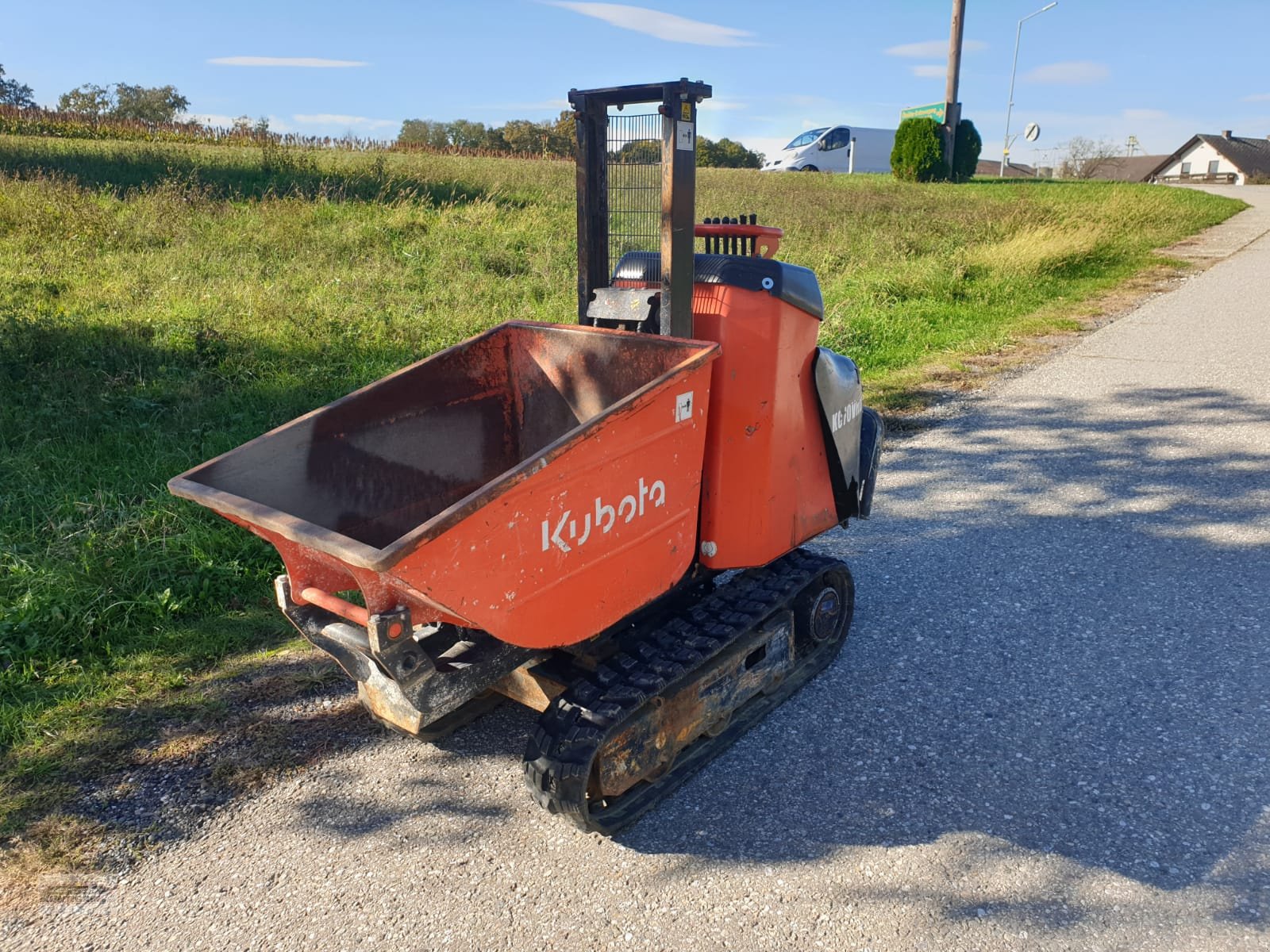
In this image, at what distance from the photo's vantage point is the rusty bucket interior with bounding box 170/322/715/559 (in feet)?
9.98

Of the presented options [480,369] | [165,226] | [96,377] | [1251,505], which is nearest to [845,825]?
[480,369]

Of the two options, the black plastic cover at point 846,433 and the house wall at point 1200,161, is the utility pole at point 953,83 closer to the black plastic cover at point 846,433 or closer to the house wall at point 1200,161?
the black plastic cover at point 846,433

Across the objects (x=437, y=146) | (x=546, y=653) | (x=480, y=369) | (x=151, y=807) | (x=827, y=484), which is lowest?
(x=151, y=807)

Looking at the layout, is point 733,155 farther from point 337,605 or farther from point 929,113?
point 337,605

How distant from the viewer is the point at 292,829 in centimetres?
284

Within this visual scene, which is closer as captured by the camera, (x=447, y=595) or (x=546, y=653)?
(x=447, y=595)

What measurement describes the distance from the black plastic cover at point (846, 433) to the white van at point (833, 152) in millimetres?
32250

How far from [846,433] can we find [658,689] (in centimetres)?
138

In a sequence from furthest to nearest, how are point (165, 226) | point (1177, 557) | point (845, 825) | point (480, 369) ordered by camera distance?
point (165, 226) < point (1177, 557) < point (480, 369) < point (845, 825)

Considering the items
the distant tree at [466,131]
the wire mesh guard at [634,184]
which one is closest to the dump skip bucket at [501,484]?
the wire mesh guard at [634,184]

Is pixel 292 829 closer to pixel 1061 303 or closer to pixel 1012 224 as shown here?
pixel 1061 303

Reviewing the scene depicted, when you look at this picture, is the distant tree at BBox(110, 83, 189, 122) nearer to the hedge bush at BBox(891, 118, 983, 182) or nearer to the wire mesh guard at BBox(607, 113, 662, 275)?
the hedge bush at BBox(891, 118, 983, 182)

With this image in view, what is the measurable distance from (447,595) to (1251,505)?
4.83 metres

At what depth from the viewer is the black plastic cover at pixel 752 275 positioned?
3148 mm
